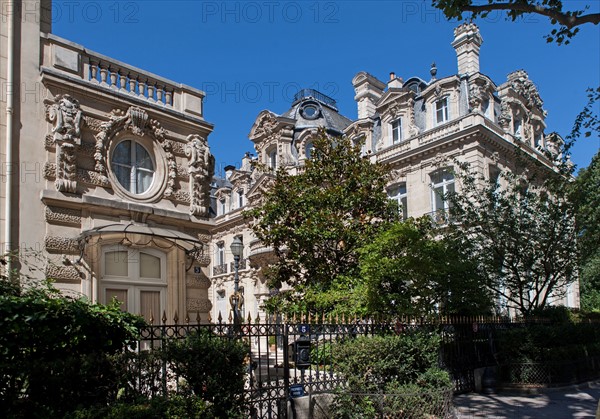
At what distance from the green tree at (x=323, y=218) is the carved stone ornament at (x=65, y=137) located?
6.02 meters

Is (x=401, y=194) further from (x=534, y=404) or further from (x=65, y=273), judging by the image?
(x=65, y=273)

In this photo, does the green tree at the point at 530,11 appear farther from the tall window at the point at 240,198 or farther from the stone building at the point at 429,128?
the tall window at the point at 240,198

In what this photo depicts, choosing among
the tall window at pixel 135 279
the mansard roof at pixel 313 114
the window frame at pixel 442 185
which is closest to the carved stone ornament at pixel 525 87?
the window frame at pixel 442 185

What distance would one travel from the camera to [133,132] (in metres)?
13.1

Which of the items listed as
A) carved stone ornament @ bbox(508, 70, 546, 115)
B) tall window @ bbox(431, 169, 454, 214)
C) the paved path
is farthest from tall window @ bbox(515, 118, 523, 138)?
the paved path

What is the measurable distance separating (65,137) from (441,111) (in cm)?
2066

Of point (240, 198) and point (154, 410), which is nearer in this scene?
point (154, 410)

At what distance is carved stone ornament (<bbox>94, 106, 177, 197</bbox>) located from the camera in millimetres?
12336

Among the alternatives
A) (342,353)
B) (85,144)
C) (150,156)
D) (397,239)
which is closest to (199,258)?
(150,156)

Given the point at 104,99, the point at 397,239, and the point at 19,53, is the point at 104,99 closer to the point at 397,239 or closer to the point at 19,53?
the point at 19,53

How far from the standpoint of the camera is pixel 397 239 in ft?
42.1

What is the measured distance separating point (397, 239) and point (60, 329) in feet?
27.7

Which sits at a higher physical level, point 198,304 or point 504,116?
point 504,116

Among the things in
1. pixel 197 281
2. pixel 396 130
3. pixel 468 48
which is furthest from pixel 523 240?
pixel 468 48
